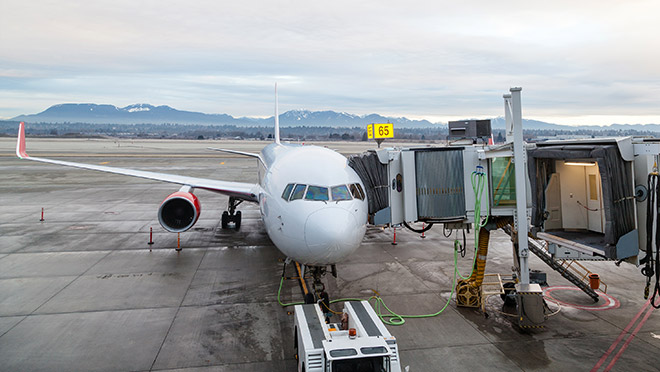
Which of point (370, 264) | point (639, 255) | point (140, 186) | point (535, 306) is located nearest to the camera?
point (639, 255)

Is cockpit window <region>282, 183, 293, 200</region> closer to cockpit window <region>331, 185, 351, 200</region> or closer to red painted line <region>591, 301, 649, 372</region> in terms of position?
cockpit window <region>331, 185, 351, 200</region>

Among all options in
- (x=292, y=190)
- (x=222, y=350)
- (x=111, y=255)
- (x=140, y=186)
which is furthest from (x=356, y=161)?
(x=140, y=186)

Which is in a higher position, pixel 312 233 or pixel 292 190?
pixel 292 190

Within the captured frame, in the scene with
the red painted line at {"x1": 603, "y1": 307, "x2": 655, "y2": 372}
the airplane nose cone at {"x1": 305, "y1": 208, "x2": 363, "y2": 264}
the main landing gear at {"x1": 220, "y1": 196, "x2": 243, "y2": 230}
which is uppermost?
the airplane nose cone at {"x1": 305, "y1": 208, "x2": 363, "y2": 264}

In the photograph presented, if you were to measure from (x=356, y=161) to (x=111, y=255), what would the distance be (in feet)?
34.8

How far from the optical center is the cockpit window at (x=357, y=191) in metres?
11.0

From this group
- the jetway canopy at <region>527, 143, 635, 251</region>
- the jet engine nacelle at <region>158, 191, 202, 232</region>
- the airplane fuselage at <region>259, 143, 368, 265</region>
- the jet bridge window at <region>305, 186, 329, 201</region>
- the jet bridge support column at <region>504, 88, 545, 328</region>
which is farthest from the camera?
the jet engine nacelle at <region>158, 191, 202, 232</region>

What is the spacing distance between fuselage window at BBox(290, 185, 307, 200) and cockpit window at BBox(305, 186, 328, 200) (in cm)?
17

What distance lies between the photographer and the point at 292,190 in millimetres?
11086

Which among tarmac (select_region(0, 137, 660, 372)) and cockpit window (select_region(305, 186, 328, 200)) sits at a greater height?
cockpit window (select_region(305, 186, 328, 200))

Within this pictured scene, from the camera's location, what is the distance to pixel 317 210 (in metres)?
10.2

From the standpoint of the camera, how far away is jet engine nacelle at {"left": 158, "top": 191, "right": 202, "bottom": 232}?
55.9ft

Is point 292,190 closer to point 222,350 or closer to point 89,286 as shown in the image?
point 222,350

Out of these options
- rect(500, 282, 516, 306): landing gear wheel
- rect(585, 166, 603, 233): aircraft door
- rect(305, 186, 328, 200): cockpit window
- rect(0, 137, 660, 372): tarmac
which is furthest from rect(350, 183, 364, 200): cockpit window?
rect(585, 166, 603, 233): aircraft door
